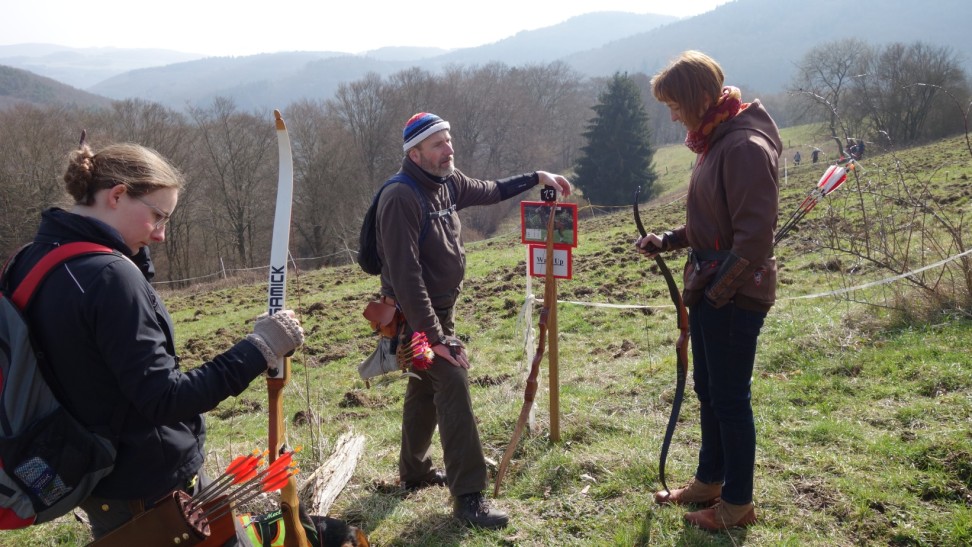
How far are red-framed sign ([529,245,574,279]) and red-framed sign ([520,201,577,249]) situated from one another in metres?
0.05

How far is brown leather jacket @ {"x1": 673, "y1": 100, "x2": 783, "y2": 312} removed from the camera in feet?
8.74

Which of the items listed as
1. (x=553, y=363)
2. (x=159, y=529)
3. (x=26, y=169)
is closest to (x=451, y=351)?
(x=553, y=363)

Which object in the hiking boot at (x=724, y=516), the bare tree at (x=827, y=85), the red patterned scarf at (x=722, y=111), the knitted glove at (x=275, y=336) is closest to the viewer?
the knitted glove at (x=275, y=336)

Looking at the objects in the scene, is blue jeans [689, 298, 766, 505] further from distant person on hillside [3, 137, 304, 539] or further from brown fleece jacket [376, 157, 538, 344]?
distant person on hillside [3, 137, 304, 539]

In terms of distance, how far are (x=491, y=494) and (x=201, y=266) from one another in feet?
111

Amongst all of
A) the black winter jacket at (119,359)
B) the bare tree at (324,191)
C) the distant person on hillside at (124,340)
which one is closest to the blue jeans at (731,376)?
the distant person on hillside at (124,340)

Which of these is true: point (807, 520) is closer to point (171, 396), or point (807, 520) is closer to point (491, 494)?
point (491, 494)

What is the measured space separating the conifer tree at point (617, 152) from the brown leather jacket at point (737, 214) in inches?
1457

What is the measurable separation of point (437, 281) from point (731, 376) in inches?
63.3

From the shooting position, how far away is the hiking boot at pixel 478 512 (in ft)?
11.4

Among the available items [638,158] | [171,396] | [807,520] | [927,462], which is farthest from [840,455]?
[638,158]

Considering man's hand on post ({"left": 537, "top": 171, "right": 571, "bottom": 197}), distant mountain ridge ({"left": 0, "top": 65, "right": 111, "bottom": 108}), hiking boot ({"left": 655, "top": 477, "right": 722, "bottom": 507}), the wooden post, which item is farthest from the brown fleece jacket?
distant mountain ridge ({"left": 0, "top": 65, "right": 111, "bottom": 108})

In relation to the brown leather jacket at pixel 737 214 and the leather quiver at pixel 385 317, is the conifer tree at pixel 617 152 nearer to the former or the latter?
the leather quiver at pixel 385 317

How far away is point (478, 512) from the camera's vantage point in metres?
3.49
